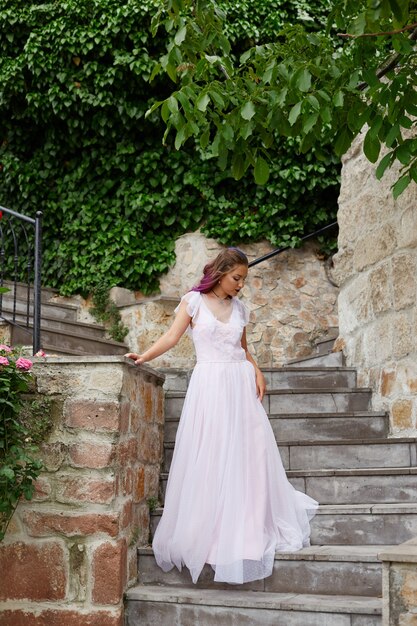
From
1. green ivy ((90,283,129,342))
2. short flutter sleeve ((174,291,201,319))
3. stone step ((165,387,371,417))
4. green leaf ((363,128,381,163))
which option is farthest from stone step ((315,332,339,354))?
green leaf ((363,128,381,163))

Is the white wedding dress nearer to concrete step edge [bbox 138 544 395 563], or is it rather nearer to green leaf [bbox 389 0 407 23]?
concrete step edge [bbox 138 544 395 563]

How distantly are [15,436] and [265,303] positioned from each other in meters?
4.63

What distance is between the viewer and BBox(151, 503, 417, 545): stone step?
3762 millimetres

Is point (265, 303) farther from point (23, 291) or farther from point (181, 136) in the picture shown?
point (181, 136)

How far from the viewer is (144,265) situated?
8203 millimetres

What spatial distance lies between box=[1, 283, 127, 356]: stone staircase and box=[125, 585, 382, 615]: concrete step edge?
263 cm

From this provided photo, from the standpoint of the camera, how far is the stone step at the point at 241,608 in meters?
3.30

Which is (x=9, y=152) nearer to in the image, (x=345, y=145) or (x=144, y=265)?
(x=144, y=265)

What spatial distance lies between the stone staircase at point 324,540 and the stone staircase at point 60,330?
6.19ft

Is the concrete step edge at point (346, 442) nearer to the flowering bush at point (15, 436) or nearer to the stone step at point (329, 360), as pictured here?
the flowering bush at point (15, 436)

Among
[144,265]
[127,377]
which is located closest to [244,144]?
[127,377]

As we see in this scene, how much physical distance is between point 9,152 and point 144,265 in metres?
1.98

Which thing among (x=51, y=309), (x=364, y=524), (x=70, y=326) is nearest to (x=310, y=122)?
(x=364, y=524)

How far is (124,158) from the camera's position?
27.6 feet
